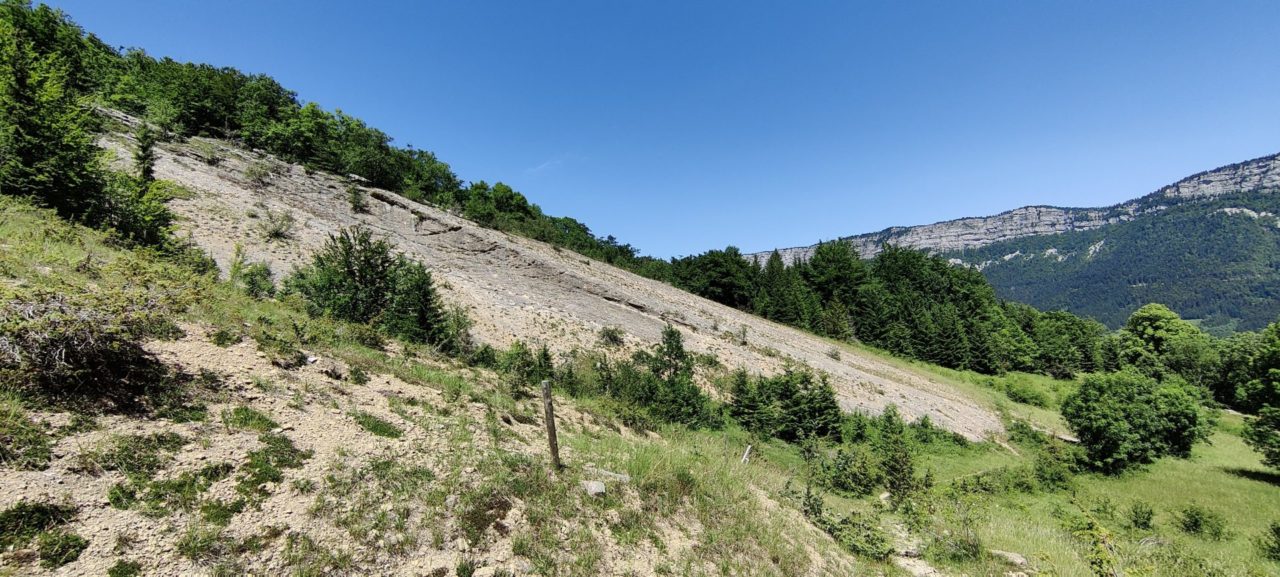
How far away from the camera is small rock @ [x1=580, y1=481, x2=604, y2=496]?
7293 millimetres

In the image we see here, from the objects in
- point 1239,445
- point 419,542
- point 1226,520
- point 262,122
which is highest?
point 262,122

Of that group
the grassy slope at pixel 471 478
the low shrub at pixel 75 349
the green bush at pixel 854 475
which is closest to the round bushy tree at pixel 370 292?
the grassy slope at pixel 471 478

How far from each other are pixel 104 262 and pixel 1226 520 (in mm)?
32679

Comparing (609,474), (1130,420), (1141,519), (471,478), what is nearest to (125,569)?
(471,478)

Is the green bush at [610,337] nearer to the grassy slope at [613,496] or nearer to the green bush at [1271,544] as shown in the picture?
the grassy slope at [613,496]

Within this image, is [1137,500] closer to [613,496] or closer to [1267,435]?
[1267,435]

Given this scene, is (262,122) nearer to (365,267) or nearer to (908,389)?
(365,267)

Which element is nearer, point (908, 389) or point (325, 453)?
point (325, 453)

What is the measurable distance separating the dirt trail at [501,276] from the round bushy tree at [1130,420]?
4.40 metres

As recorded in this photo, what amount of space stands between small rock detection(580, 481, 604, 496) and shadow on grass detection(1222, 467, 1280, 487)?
1363 inches

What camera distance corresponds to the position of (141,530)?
14.5 ft

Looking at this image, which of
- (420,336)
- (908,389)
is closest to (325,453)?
(420,336)

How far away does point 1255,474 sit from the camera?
2339 centimetres

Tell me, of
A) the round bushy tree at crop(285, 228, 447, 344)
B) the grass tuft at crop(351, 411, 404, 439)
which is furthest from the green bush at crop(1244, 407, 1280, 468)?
the round bushy tree at crop(285, 228, 447, 344)
